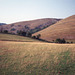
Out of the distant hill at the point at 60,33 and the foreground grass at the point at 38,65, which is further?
the distant hill at the point at 60,33

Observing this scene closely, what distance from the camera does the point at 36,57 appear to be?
45.6ft

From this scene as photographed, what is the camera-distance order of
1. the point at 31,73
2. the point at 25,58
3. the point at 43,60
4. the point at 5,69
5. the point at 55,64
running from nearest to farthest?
1. the point at 31,73
2. the point at 5,69
3. the point at 55,64
4. the point at 43,60
5. the point at 25,58

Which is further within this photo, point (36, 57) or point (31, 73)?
point (36, 57)

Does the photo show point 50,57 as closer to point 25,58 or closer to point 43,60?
point 43,60

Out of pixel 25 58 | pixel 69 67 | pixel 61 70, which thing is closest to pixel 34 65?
pixel 25 58

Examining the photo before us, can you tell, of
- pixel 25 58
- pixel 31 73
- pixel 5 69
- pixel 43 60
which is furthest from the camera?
pixel 25 58

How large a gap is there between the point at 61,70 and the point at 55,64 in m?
1.27

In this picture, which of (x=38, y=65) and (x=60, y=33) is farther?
(x=60, y=33)

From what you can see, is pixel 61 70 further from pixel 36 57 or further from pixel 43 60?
pixel 36 57

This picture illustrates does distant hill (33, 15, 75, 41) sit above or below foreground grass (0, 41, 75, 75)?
above

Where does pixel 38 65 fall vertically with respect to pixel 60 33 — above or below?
below

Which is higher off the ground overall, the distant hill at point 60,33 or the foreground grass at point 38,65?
the distant hill at point 60,33

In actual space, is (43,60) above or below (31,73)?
above

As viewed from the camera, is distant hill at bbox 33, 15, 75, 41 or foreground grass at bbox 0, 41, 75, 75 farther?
distant hill at bbox 33, 15, 75, 41
